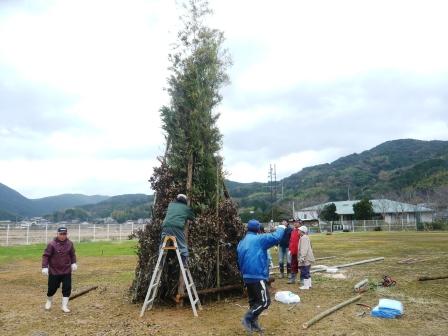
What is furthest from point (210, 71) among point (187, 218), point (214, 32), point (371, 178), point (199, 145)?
point (371, 178)

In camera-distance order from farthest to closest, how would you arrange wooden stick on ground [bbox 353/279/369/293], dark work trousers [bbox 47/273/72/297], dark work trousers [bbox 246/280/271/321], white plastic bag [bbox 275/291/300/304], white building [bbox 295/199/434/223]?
white building [bbox 295/199/434/223] < wooden stick on ground [bbox 353/279/369/293] < white plastic bag [bbox 275/291/300/304] < dark work trousers [bbox 47/273/72/297] < dark work trousers [bbox 246/280/271/321]

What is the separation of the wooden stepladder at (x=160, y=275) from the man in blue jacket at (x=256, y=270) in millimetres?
1840

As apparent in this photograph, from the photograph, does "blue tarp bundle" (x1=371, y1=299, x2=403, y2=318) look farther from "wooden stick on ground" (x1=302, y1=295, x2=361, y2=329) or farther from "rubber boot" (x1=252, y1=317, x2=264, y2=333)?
"rubber boot" (x1=252, y1=317, x2=264, y2=333)

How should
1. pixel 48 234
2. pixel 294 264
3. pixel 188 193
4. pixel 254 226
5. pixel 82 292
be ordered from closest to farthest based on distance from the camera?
pixel 254 226, pixel 188 193, pixel 82 292, pixel 294 264, pixel 48 234

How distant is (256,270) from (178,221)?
2646 mm

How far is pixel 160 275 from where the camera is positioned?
892 cm

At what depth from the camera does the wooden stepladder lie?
335 inches

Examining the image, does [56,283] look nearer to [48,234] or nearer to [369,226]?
[48,234]

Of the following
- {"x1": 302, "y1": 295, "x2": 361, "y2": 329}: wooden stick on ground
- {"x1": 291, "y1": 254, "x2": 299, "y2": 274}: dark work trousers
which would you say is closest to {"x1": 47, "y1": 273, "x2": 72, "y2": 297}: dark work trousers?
{"x1": 302, "y1": 295, "x2": 361, "y2": 329}: wooden stick on ground

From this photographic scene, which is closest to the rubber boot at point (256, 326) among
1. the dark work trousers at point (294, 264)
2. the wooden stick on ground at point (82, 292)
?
the dark work trousers at point (294, 264)

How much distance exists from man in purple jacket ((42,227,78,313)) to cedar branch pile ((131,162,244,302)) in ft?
5.15

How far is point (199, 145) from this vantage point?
398 inches

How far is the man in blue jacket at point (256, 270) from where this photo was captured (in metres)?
6.90

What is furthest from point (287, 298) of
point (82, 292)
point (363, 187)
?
point (363, 187)
